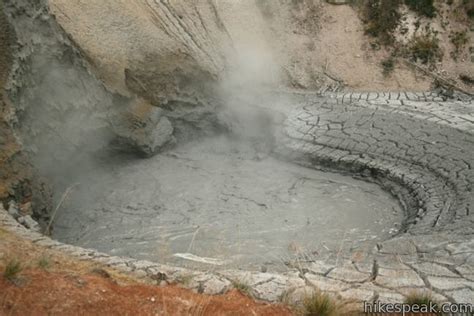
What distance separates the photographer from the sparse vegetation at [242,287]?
12.7ft

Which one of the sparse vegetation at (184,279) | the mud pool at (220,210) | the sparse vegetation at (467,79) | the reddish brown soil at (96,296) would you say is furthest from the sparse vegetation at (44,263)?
the sparse vegetation at (467,79)

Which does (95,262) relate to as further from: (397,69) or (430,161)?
(397,69)

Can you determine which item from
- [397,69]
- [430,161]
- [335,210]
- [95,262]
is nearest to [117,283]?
[95,262]

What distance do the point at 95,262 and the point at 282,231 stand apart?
8.15 ft

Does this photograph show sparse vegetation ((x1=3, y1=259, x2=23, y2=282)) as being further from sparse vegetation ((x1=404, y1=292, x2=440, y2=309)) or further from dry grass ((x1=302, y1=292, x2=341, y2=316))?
sparse vegetation ((x1=404, y1=292, x2=440, y2=309))

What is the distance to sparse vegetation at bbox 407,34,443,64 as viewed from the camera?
420 inches

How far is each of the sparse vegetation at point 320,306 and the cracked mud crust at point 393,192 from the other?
0.83ft

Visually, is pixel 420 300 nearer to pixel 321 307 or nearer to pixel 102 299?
pixel 321 307

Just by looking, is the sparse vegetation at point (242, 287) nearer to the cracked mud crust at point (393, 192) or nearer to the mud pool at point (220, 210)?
the cracked mud crust at point (393, 192)

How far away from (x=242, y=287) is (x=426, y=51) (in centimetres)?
819

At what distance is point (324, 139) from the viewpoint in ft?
26.7

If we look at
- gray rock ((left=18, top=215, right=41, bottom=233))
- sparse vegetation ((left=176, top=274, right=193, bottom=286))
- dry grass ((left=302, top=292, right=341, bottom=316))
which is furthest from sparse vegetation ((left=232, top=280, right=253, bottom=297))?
gray rock ((left=18, top=215, right=41, bottom=233))

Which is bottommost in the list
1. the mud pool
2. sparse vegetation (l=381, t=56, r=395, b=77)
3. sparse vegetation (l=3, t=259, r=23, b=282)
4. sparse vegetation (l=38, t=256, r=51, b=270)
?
the mud pool

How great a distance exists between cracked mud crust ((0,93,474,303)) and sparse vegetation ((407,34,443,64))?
1.22 metres
